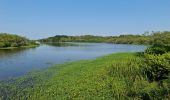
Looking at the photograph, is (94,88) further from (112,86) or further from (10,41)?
(10,41)

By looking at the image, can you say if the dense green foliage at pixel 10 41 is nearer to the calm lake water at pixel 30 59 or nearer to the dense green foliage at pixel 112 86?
the calm lake water at pixel 30 59

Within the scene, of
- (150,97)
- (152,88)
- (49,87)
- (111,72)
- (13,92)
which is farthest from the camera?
(111,72)

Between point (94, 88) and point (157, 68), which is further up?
point (157, 68)

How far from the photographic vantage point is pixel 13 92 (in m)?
15.8

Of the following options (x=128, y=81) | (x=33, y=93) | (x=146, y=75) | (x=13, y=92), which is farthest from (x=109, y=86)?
(x=13, y=92)

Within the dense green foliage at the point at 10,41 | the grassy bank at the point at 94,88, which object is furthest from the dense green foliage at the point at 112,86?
the dense green foliage at the point at 10,41

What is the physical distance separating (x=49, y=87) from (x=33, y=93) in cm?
175

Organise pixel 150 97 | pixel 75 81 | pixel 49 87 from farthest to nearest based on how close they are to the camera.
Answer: pixel 75 81, pixel 49 87, pixel 150 97

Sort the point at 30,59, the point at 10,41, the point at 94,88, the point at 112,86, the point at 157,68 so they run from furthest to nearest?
the point at 10,41 < the point at 30,59 < the point at 157,68 < the point at 112,86 < the point at 94,88

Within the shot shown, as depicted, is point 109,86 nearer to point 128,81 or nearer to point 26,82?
point 128,81

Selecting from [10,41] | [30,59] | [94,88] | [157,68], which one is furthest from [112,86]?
[10,41]

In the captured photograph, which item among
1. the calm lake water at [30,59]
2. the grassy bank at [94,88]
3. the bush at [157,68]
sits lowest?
the calm lake water at [30,59]

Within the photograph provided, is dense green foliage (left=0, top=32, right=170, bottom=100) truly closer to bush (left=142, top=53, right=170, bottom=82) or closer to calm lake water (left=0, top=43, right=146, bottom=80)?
bush (left=142, top=53, right=170, bottom=82)

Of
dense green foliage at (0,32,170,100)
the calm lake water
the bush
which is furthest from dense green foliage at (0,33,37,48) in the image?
the bush
